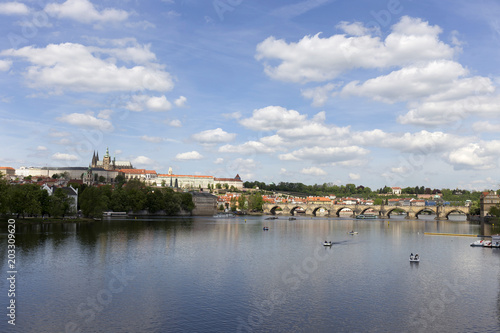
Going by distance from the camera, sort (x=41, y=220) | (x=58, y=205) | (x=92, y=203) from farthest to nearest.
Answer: (x=92, y=203)
(x=58, y=205)
(x=41, y=220)

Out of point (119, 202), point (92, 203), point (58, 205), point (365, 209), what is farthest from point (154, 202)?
point (365, 209)

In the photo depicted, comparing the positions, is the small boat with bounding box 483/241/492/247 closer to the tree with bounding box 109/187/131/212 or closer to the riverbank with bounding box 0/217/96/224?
the riverbank with bounding box 0/217/96/224

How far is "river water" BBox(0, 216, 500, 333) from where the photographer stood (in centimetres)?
2403

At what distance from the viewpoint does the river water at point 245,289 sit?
24.0 metres

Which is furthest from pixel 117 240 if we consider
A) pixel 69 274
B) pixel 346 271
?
pixel 346 271

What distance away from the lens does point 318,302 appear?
1114 inches

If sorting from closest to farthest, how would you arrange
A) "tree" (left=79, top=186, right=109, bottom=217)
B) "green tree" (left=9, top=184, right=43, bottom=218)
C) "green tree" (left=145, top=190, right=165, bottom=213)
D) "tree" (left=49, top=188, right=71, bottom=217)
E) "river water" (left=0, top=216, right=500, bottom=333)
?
1. "river water" (left=0, top=216, right=500, bottom=333)
2. "green tree" (left=9, top=184, right=43, bottom=218)
3. "tree" (left=49, top=188, right=71, bottom=217)
4. "tree" (left=79, top=186, right=109, bottom=217)
5. "green tree" (left=145, top=190, right=165, bottom=213)

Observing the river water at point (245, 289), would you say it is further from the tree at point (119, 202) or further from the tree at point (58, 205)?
the tree at point (119, 202)

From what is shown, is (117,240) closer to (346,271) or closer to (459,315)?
(346,271)

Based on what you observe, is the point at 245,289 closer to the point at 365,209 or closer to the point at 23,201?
the point at 23,201

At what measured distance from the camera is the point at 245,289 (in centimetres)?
3145

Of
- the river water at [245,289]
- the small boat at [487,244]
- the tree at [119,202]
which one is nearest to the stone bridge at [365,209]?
the tree at [119,202]

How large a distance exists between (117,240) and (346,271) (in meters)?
33.7

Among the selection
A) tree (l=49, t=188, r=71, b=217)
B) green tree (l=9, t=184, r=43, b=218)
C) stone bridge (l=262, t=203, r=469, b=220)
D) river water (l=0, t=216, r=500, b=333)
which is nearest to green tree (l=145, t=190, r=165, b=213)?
tree (l=49, t=188, r=71, b=217)
